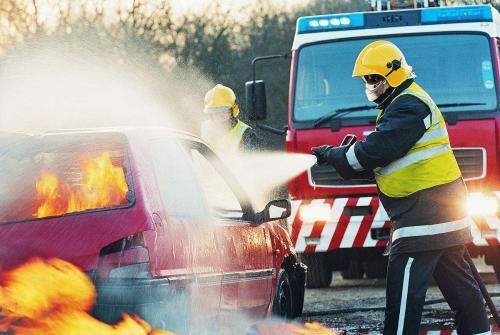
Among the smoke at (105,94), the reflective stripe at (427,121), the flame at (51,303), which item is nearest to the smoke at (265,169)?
the smoke at (105,94)

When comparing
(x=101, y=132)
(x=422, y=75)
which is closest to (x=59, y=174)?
(x=101, y=132)

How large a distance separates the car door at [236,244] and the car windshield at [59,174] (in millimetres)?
882

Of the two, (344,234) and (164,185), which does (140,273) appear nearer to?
(164,185)

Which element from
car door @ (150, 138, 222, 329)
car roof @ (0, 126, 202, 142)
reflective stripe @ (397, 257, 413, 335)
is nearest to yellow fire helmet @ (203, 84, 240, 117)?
reflective stripe @ (397, 257, 413, 335)

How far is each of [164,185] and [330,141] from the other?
625 centimetres

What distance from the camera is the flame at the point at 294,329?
7.46 meters

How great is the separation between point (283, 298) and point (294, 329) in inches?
9.5

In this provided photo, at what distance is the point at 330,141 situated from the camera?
12078 mm

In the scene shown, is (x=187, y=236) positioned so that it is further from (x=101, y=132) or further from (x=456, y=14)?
(x=456, y=14)

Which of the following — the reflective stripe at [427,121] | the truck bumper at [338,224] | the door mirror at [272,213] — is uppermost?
the reflective stripe at [427,121]

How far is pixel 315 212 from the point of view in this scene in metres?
12.6

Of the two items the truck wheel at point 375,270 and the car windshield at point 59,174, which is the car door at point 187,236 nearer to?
the car windshield at point 59,174

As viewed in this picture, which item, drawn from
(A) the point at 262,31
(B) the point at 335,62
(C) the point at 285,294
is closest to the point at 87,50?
(A) the point at 262,31

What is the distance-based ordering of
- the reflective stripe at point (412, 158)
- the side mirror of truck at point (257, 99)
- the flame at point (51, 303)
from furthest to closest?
the side mirror of truck at point (257, 99), the reflective stripe at point (412, 158), the flame at point (51, 303)
